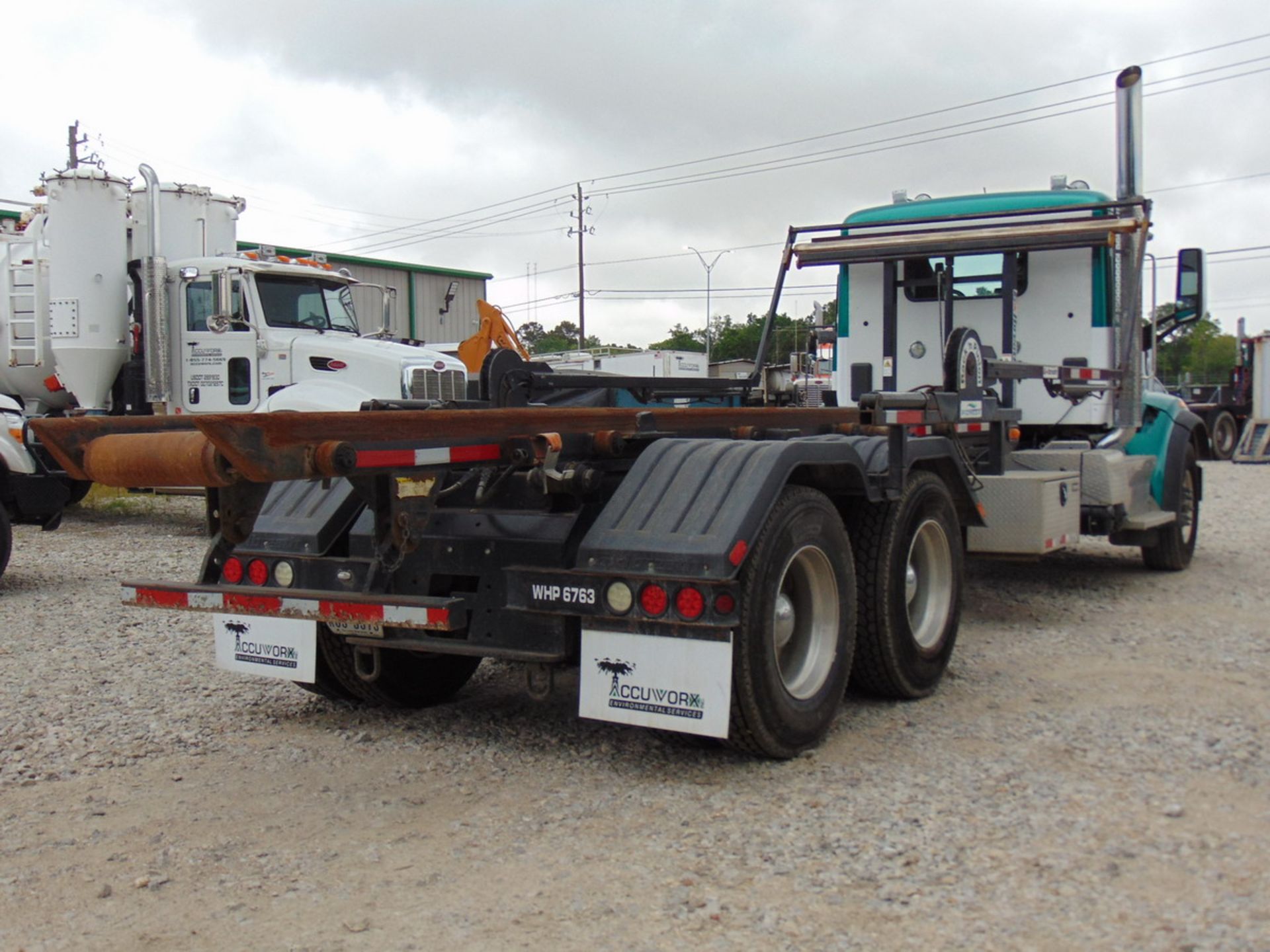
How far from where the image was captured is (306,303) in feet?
43.4

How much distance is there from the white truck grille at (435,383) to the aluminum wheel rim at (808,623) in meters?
7.33

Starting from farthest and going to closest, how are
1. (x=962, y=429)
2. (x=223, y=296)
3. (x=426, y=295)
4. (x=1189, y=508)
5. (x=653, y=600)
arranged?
1. (x=426, y=295)
2. (x=223, y=296)
3. (x=1189, y=508)
4. (x=962, y=429)
5. (x=653, y=600)

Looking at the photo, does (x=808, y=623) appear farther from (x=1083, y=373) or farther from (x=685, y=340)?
(x=685, y=340)

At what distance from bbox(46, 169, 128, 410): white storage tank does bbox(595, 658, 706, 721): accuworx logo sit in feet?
35.7

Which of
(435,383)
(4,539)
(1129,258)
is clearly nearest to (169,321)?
(435,383)

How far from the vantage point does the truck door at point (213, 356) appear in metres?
12.9

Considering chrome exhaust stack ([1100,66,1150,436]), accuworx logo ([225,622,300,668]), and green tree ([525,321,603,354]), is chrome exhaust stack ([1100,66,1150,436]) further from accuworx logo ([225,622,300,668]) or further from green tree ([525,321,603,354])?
green tree ([525,321,603,354])

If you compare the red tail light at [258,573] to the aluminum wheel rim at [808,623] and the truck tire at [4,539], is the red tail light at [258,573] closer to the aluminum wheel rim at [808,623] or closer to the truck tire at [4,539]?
the aluminum wheel rim at [808,623]

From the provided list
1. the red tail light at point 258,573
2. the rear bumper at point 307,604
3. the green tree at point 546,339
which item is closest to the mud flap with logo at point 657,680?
the rear bumper at point 307,604

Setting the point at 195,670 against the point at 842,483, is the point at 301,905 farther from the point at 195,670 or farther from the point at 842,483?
the point at 195,670

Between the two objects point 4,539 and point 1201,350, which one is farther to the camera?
point 1201,350

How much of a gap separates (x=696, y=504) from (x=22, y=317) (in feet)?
39.1

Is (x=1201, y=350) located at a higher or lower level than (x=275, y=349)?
higher

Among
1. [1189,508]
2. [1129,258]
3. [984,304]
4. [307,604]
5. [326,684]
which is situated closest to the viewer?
[307,604]
